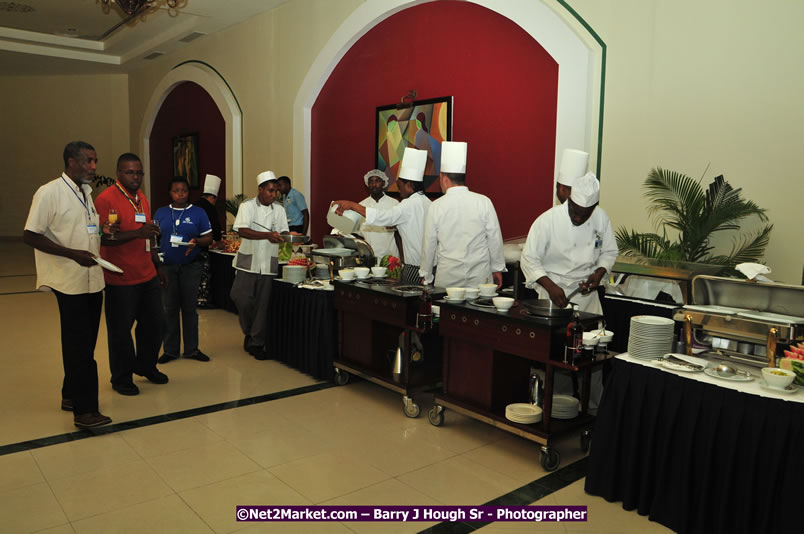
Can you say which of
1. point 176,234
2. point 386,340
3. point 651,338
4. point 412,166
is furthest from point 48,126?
point 651,338

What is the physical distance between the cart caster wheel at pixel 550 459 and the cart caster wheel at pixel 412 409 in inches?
34.7

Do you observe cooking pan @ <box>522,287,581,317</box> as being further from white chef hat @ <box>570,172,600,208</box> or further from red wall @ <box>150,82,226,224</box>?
red wall @ <box>150,82,226,224</box>

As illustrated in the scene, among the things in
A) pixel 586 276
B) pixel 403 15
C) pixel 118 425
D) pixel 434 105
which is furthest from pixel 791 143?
pixel 118 425

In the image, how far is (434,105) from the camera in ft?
17.1

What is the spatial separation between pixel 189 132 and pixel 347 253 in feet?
20.1

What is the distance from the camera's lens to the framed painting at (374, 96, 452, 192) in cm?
517

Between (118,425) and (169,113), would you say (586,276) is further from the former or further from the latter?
(169,113)

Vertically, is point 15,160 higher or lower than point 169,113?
lower

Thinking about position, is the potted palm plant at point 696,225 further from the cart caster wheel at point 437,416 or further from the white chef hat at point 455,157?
the cart caster wheel at point 437,416

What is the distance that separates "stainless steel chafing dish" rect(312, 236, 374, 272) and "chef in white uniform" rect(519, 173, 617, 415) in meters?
1.48

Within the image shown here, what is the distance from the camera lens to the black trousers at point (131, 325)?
3.55 meters

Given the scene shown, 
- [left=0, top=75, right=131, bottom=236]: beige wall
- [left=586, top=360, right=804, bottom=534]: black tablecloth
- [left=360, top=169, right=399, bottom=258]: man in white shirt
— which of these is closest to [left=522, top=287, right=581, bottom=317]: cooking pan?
[left=586, top=360, right=804, bottom=534]: black tablecloth

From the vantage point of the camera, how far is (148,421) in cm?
332

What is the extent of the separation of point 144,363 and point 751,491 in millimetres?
3378
